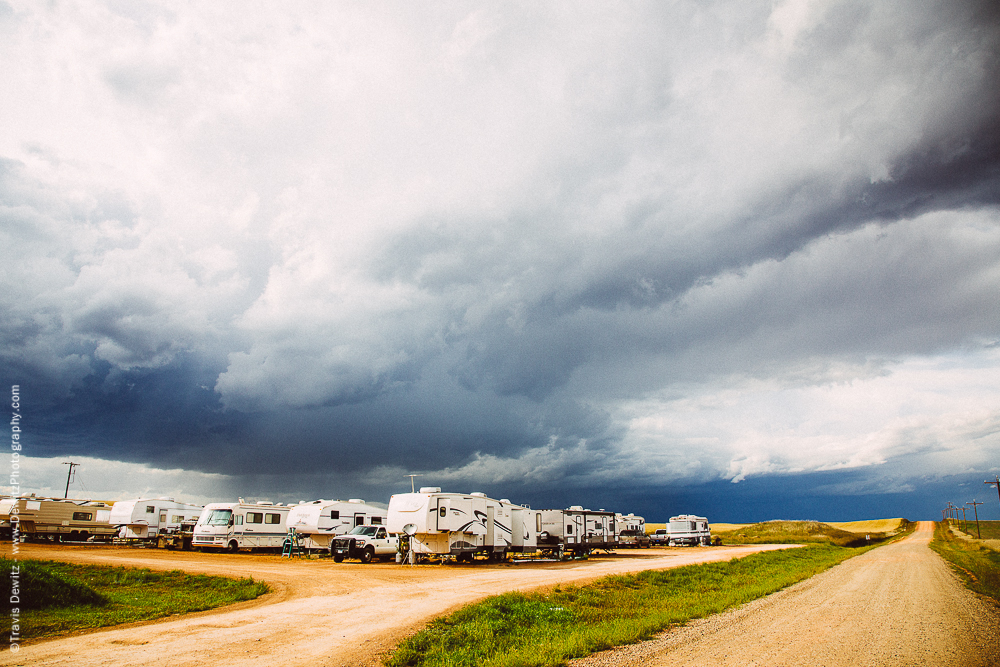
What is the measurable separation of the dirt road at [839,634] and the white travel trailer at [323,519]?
2760 cm

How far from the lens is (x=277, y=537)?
38031 millimetres

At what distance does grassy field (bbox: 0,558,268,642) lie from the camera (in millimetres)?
11617

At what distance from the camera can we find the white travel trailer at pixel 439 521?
2925cm

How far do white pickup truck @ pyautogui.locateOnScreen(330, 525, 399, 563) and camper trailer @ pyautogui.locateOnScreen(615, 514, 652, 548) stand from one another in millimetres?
29425

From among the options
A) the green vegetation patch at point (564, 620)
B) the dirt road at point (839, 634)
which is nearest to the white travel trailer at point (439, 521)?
the green vegetation patch at point (564, 620)

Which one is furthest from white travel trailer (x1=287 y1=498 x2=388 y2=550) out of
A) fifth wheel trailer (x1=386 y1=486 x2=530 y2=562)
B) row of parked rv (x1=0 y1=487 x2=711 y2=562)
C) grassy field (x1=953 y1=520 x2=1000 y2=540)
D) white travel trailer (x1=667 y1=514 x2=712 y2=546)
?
grassy field (x1=953 y1=520 x2=1000 y2=540)

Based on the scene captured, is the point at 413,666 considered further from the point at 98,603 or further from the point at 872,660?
the point at 98,603

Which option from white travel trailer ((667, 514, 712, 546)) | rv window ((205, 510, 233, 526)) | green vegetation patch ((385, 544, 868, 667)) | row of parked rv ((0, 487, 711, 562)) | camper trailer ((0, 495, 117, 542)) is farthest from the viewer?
white travel trailer ((667, 514, 712, 546))

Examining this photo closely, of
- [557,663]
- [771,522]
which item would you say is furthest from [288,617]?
[771,522]

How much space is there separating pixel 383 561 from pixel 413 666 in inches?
990

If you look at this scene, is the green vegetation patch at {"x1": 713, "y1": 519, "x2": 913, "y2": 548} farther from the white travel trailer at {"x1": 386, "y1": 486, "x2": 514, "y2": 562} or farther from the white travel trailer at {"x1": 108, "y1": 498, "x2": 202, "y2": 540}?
the white travel trailer at {"x1": 108, "y1": 498, "x2": 202, "y2": 540}

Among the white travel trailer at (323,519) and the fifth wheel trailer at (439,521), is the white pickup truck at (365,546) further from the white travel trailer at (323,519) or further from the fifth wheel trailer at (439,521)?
the white travel trailer at (323,519)

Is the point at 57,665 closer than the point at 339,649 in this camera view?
Yes

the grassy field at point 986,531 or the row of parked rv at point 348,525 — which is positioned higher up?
the row of parked rv at point 348,525
